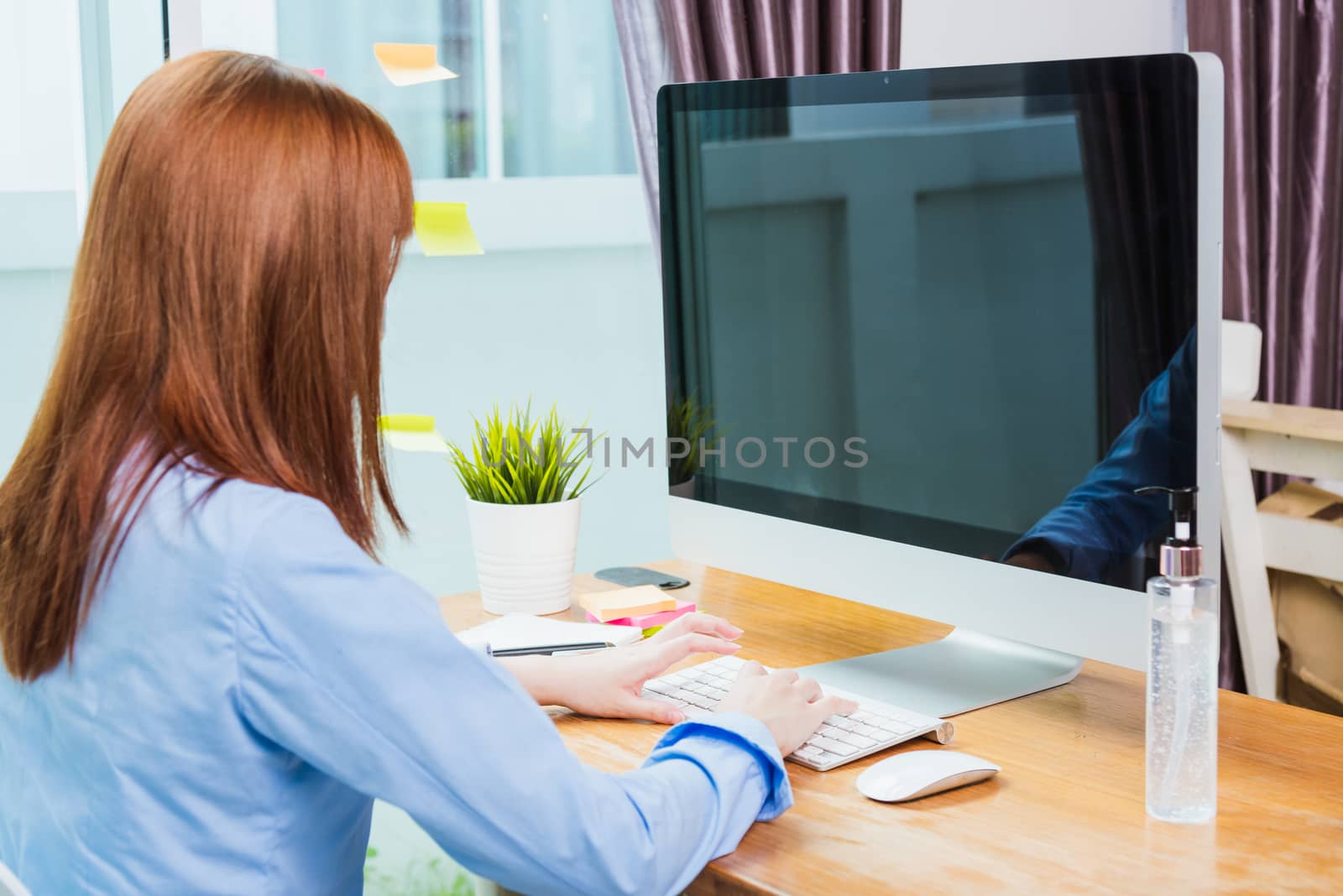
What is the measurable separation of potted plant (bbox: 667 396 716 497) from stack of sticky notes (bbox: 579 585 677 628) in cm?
12

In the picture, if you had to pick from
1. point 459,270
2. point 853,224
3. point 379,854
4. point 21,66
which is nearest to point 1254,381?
point 853,224

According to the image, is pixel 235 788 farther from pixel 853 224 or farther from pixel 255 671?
pixel 853 224

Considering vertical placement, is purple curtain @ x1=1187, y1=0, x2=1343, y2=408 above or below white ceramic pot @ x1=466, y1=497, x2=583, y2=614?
above

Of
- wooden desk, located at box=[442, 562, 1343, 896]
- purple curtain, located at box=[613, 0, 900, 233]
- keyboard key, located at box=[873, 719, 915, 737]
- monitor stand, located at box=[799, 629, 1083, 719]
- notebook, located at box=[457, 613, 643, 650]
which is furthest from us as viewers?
purple curtain, located at box=[613, 0, 900, 233]

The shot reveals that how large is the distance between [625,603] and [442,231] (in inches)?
30.4

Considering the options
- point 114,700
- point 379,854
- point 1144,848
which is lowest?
point 379,854

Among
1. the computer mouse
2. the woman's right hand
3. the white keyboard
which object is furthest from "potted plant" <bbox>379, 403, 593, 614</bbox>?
the computer mouse

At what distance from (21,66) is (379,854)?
1.40 metres

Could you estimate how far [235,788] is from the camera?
73 cm

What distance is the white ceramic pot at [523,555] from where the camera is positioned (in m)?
1.42

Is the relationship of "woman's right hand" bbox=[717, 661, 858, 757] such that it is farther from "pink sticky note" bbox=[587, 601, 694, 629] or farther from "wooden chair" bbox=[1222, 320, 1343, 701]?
"wooden chair" bbox=[1222, 320, 1343, 701]

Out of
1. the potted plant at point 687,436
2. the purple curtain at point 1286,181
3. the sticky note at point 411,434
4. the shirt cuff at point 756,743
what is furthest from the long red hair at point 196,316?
the purple curtain at point 1286,181

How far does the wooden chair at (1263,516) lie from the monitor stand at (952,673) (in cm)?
78

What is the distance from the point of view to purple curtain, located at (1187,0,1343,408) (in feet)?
7.32
